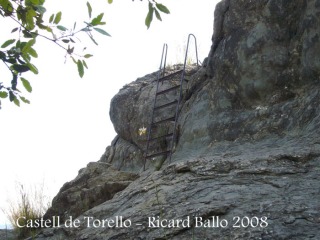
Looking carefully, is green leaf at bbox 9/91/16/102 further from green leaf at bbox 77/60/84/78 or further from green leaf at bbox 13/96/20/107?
green leaf at bbox 77/60/84/78

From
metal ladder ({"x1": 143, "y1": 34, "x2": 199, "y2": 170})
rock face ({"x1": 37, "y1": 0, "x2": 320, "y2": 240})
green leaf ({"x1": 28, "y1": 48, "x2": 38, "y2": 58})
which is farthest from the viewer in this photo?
metal ladder ({"x1": 143, "y1": 34, "x2": 199, "y2": 170})

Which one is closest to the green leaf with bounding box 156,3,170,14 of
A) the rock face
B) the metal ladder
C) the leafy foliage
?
the leafy foliage

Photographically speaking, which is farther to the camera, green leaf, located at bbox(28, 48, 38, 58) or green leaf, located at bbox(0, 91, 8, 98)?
green leaf, located at bbox(0, 91, 8, 98)

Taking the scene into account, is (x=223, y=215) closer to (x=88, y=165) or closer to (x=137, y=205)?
(x=137, y=205)

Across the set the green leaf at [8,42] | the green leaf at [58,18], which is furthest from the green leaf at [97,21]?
the green leaf at [8,42]

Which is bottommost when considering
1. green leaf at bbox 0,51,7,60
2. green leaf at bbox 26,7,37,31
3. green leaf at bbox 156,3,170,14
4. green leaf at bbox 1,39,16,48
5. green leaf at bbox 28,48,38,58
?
green leaf at bbox 28,48,38,58

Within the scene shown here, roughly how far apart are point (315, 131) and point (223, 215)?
156 cm

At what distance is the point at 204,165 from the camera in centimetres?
499

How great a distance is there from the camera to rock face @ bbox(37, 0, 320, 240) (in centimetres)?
383

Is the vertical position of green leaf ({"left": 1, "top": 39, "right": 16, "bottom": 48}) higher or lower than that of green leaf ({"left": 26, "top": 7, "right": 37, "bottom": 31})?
lower

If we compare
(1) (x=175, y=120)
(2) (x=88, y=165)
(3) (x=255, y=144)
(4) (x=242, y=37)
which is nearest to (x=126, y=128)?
(2) (x=88, y=165)

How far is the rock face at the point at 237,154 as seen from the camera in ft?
12.6

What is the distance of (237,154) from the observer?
17.7 feet

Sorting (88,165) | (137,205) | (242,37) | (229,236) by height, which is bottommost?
(229,236)
